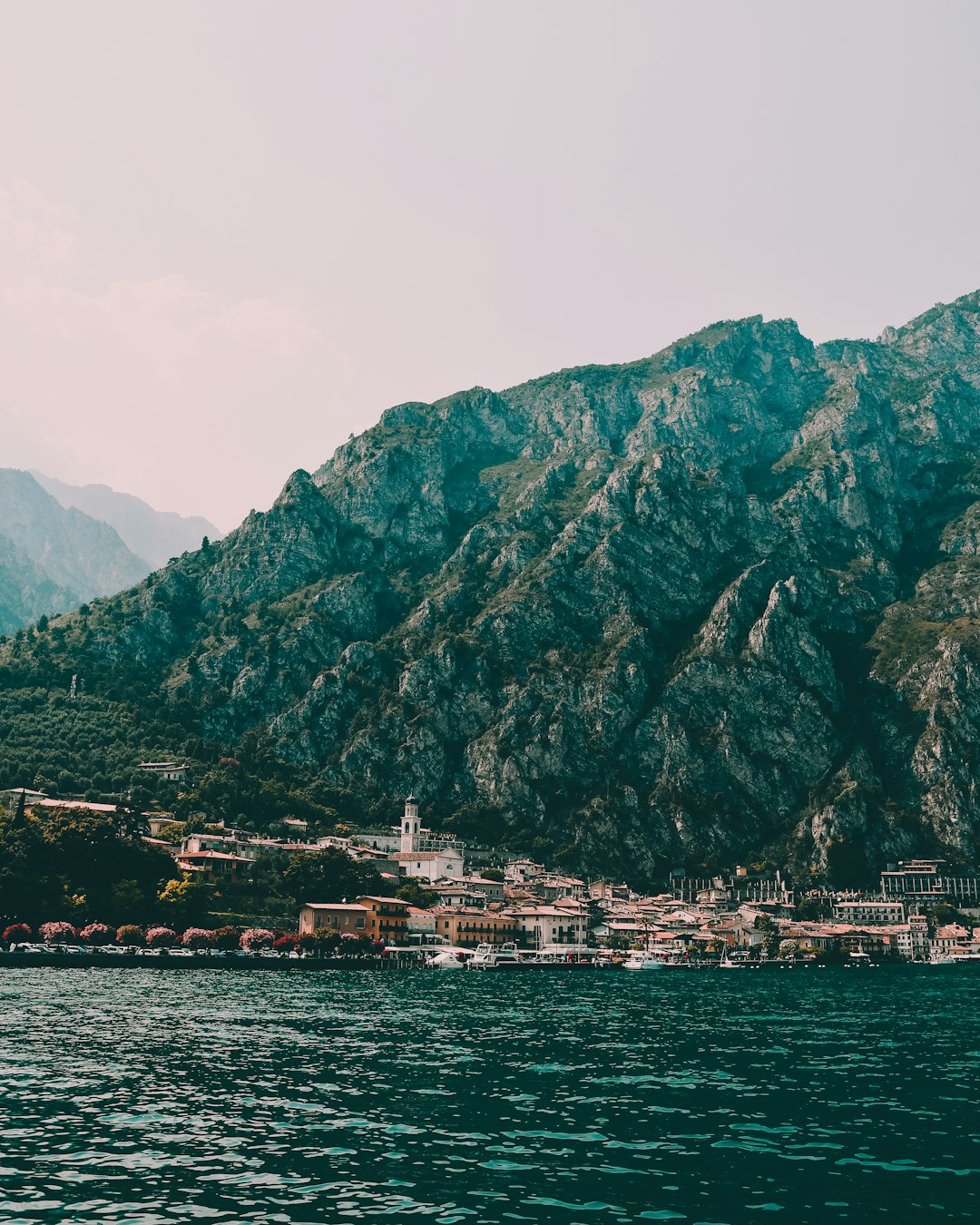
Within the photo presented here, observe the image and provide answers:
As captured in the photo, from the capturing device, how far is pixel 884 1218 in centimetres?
3184

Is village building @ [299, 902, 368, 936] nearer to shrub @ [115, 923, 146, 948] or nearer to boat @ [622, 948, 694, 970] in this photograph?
shrub @ [115, 923, 146, 948]

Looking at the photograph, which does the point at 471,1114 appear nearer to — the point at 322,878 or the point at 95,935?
the point at 95,935

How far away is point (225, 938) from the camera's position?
143 metres

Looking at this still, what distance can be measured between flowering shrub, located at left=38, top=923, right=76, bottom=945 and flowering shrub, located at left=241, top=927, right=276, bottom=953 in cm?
2323

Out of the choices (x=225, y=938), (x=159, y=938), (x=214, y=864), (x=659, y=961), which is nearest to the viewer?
(x=159, y=938)

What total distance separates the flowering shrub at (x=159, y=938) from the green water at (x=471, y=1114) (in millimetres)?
48641

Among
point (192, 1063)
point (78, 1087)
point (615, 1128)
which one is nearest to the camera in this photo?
point (615, 1128)

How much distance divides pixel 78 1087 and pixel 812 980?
116 m

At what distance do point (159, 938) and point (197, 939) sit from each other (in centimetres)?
483

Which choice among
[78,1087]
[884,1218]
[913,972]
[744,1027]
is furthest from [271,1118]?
[913,972]

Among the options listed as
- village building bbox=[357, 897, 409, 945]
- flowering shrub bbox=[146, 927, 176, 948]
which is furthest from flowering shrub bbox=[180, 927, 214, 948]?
village building bbox=[357, 897, 409, 945]

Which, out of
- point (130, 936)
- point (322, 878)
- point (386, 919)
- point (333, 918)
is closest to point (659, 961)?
point (386, 919)

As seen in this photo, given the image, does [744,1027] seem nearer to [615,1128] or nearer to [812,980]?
[615,1128]

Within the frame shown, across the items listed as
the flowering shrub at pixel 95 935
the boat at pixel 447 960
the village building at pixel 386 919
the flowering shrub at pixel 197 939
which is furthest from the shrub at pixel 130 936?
the boat at pixel 447 960
